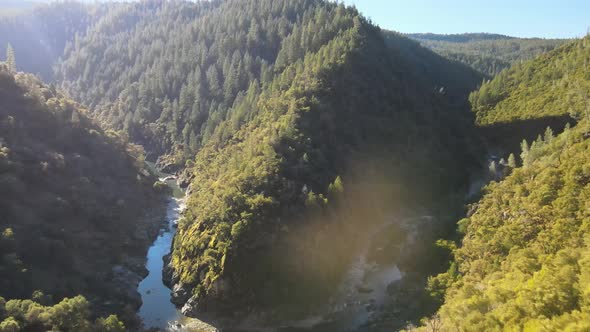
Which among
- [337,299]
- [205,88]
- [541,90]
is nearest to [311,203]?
[337,299]

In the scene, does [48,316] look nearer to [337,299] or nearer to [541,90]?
[337,299]

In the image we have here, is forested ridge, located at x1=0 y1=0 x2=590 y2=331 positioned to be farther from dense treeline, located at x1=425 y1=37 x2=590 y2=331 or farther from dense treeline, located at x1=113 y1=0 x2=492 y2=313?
dense treeline, located at x1=113 y1=0 x2=492 y2=313

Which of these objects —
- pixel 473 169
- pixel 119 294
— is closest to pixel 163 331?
pixel 119 294

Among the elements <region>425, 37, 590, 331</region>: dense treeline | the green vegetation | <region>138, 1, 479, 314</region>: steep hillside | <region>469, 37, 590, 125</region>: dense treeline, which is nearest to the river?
<region>138, 1, 479, 314</region>: steep hillside

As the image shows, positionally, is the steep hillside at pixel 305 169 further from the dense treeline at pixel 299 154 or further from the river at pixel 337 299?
the river at pixel 337 299

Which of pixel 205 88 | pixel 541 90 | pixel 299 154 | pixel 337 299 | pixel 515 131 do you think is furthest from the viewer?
pixel 205 88

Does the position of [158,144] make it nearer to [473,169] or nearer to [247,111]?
[247,111]
